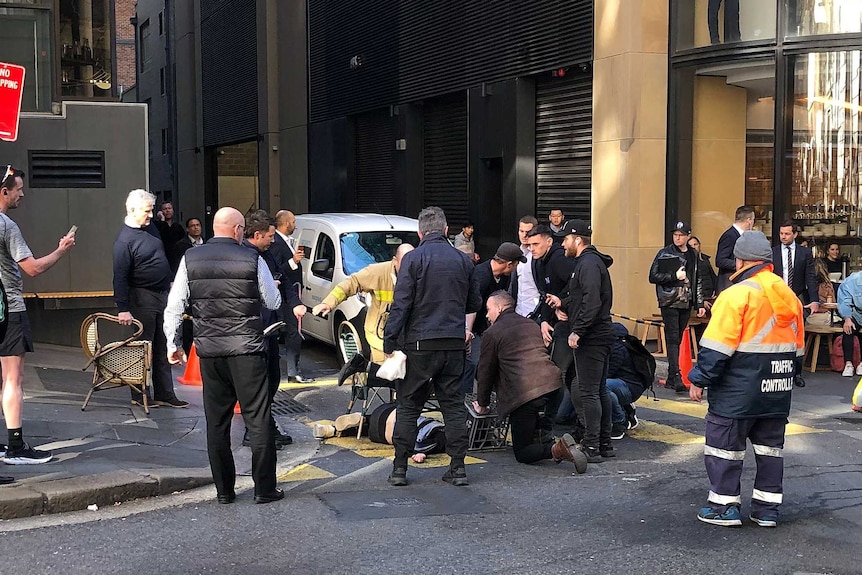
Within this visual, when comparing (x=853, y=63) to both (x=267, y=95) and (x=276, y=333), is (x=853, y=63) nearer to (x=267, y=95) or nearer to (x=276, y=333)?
(x=276, y=333)

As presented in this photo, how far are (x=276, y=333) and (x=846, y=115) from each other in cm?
928

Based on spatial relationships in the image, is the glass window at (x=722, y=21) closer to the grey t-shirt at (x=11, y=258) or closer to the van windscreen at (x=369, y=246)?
the van windscreen at (x=369, y=246)

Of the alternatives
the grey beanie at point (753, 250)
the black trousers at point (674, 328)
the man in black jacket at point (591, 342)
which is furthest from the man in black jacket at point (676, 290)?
the grey beanie at point (753, 250)

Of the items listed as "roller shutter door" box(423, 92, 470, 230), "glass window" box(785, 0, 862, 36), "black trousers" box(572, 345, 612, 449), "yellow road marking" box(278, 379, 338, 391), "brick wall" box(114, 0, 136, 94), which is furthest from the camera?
"brick wall" box(114, 0, 136, 94)

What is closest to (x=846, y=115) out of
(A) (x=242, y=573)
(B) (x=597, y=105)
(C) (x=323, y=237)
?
(B) (x=597, y=105)

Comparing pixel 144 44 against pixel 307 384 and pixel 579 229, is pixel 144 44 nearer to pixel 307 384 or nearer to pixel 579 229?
pixel 307 384

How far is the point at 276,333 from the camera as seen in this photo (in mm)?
7789

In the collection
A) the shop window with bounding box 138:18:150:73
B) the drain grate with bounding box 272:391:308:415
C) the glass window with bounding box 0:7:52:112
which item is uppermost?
the shop window with bounding box 138:18:150:73

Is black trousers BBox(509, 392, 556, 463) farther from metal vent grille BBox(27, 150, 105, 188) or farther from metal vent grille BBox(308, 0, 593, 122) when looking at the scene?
metal vent grille BBox(308, 0, 593, 122)

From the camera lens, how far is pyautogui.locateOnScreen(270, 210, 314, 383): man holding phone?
1110 centimetres

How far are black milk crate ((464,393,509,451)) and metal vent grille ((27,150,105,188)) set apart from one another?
7274 millimetres

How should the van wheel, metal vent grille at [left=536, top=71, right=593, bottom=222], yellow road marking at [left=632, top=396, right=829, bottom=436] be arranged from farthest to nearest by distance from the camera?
metal vent grille at [left=536, top=71, right=593, bottom=222] < the van wheel < yellow road marking at [left=632, top=396, right=829, bottom=436]

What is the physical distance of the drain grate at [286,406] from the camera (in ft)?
34.9

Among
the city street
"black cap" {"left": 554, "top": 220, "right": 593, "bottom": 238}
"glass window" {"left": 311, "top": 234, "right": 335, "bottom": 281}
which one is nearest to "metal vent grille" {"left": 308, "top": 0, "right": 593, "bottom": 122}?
"glass window" {"left": 311, "top": 234, "right": 335, "bottom": 281}
